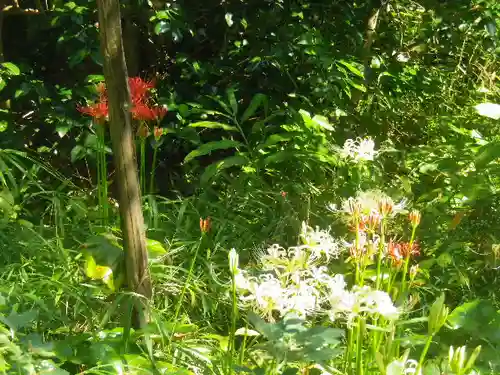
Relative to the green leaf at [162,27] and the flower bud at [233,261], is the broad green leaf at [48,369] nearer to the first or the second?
the flower bud at [233,261]

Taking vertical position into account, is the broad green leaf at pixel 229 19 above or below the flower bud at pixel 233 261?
above

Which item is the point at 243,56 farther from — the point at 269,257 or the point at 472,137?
the point at 269,257

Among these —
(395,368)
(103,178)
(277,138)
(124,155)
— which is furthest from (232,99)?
(395,368)

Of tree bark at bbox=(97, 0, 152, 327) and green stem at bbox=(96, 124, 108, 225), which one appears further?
green stem at bbox=(96, 124, 108, 225)

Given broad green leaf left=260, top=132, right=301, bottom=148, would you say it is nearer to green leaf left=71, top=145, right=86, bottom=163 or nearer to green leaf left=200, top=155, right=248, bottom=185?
green leaf left=200, top=155, right=248, bottom=185

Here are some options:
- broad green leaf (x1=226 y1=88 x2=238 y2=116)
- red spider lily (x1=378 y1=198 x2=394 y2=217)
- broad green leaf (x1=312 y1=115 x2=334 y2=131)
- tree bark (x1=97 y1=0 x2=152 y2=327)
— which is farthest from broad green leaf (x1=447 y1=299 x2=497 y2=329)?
broad green leaf (x1=226 y1=88 x2=238 y2=116)

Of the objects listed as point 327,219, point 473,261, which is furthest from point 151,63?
point 473,261

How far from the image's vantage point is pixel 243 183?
9.55 ft

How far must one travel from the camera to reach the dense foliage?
5.75ft

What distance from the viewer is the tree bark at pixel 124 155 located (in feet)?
6.38

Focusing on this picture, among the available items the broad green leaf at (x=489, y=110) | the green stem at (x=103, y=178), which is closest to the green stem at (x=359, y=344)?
the green stem at (x=103, y=178)

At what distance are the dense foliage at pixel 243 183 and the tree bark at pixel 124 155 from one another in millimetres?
56

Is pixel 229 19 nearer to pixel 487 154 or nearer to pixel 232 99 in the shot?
pixel 232 99

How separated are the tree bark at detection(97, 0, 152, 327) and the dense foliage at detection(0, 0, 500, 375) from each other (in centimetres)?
6
